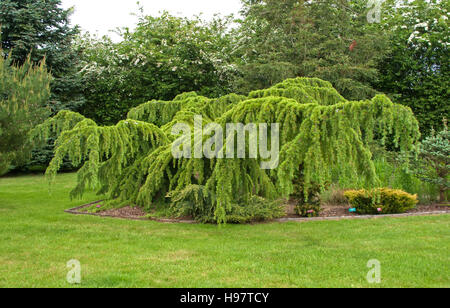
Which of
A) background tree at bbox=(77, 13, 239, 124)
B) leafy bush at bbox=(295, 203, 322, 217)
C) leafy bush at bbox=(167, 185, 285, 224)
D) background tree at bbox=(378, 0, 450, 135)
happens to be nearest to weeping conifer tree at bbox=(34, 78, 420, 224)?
leafy bush at bbox=(167, 185, 285, 224)

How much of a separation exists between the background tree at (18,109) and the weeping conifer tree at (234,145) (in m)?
0.80

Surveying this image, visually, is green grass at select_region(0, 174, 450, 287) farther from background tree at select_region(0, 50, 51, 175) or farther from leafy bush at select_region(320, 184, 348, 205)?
background tree at select_region(0, 50, 51, 175)

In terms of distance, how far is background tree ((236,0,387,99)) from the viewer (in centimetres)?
1516

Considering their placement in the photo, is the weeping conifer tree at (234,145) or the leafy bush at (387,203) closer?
the weeping conifer tree at (234,145)

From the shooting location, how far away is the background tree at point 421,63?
15.9m

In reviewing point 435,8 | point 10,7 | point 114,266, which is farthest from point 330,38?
point 114,266

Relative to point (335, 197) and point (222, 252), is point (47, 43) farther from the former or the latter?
point (222, 252)

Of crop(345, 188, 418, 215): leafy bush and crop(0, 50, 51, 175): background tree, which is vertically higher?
crop(0, 50, 51, 175): background tree

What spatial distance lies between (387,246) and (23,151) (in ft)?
25.6

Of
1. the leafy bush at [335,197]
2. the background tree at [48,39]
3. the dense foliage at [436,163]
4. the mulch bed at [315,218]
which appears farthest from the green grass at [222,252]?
the background tree at [48,39]

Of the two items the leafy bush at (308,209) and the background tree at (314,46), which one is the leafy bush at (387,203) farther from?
the background tree at (314,46)

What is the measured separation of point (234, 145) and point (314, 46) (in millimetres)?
11147

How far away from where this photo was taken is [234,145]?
612 centimetres

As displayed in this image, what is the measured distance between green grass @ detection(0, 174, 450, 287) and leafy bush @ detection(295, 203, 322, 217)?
56cm
